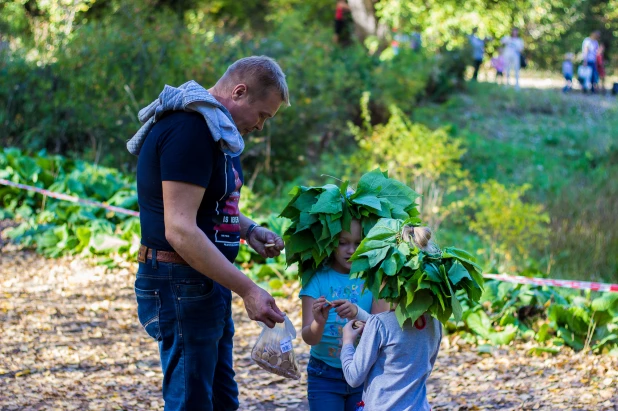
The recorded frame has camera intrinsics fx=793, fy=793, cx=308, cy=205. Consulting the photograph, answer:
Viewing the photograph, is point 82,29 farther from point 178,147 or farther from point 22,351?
point 178,147

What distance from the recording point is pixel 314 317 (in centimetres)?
302

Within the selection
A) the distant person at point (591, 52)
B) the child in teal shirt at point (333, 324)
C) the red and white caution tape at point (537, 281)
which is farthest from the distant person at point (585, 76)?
the child in teal shirt at point (333, 324)

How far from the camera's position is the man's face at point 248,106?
2.99 metres

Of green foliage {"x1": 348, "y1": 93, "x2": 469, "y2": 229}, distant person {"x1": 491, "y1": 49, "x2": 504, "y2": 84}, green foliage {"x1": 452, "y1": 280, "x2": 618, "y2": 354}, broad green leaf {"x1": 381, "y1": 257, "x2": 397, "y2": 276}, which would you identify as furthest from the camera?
distant person {"x1": 491, "y1": 49, "x2": 504, "y2": 84}

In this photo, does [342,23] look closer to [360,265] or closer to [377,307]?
[377,307]

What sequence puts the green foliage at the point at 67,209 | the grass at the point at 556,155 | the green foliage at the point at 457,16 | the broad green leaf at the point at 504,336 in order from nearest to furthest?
the broad green leaf at the point at 504,336, the green foliage at the point at 67,209, the grass at the point at 556,155, the green foliage at the point at 457,16

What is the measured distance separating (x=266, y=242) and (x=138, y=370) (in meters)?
2.30

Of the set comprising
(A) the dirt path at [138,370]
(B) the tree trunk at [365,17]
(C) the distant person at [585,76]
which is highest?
(B) the tree trunk at [365,17]

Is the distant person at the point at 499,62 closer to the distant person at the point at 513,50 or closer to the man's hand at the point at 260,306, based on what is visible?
the distant person at the point at 513,50

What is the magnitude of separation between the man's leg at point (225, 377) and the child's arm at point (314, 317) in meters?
0.40

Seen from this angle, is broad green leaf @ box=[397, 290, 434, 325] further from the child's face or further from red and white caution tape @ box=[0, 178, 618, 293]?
red and white caution tape @ box=[0, 178, 618, 293]

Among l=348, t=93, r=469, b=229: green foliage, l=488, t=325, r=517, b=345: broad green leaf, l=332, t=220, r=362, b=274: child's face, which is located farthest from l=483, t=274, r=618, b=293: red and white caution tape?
l=348, t=93, r=469, b=229: green foliage

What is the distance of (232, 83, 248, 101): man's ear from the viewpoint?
9.77 feet

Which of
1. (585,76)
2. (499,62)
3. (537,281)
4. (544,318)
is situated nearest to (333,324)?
(537,281)
